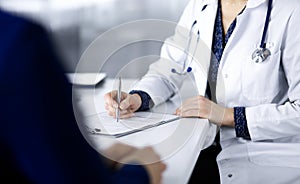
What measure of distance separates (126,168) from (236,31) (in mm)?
716

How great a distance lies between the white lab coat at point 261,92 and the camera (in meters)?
1.09

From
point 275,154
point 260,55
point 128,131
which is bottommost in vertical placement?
point 275,154

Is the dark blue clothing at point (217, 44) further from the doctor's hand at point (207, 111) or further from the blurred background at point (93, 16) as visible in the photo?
the blurred background at point (93, 16)

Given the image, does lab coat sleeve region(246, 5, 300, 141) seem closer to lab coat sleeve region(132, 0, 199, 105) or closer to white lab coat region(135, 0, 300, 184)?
white lab coat region(135, 0, 300, 184)

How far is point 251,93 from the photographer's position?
1.19 metres

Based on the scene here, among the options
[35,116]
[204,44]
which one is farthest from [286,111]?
[35,116]

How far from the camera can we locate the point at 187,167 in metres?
0.77

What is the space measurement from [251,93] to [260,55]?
108 mm

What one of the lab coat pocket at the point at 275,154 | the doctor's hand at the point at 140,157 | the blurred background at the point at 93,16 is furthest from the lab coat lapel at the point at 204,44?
the blurred background at the point at 93,16

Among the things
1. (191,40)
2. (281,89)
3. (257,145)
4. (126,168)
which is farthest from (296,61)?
(126,168)

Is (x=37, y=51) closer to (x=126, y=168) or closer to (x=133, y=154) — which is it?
(x=126, y=168)

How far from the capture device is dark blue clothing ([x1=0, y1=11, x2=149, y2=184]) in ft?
1.26

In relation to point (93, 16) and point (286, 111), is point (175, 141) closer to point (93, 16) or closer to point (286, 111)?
point (286, 111)

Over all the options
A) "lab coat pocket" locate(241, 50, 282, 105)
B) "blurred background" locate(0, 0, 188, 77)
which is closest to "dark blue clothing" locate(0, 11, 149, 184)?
"lab coat pocket" locate(241, 50, 282, 105)
